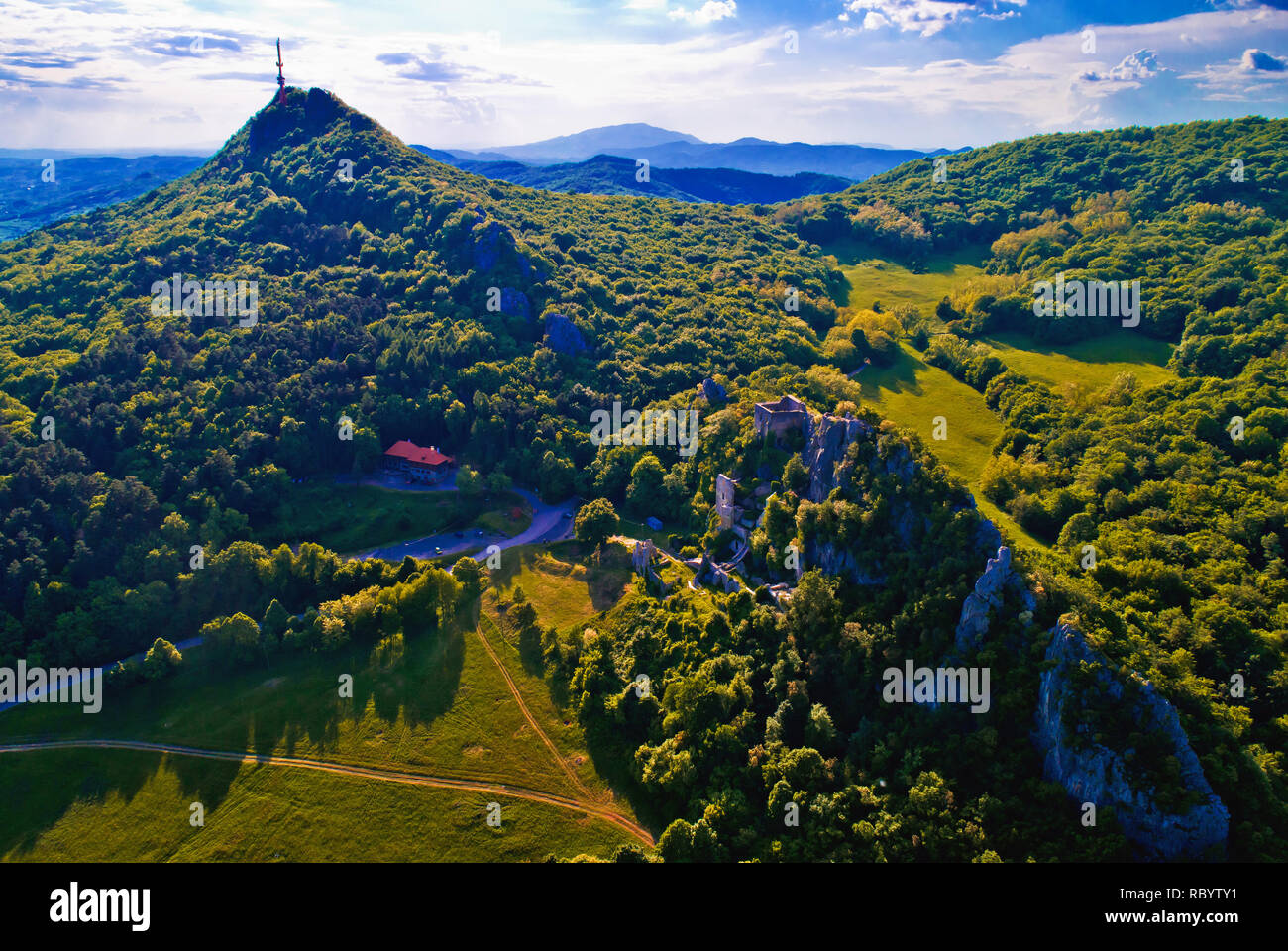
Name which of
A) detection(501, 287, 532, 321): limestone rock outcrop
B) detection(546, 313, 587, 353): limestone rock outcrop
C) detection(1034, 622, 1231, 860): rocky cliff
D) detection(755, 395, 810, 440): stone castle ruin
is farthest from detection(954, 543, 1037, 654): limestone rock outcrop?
detection(501, 287, 532, 321): limestone rock outcrop

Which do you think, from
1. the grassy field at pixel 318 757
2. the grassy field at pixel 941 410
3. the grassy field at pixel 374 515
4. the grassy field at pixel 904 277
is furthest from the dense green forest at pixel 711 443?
the grassy field at pixel 904 277

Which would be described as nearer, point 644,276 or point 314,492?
point 314,492

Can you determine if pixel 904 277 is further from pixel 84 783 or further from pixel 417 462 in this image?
pixel 84 783

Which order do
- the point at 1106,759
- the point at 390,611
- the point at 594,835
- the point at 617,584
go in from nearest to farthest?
→ the point at 1106,759, the point at 594,835, the point at 390,611, the point at 617,584

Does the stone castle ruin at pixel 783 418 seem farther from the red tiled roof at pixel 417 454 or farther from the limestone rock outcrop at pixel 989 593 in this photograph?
the red tiled roof at pixel 417 454

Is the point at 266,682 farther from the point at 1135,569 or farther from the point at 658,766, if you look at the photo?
the point at 1135,569

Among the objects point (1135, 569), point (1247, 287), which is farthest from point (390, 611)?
point (1247, 287)

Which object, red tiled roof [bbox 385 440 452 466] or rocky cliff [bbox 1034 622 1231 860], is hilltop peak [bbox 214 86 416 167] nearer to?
red tiled roof [bbox 385 440 452 466]

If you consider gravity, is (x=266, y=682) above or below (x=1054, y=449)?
below
